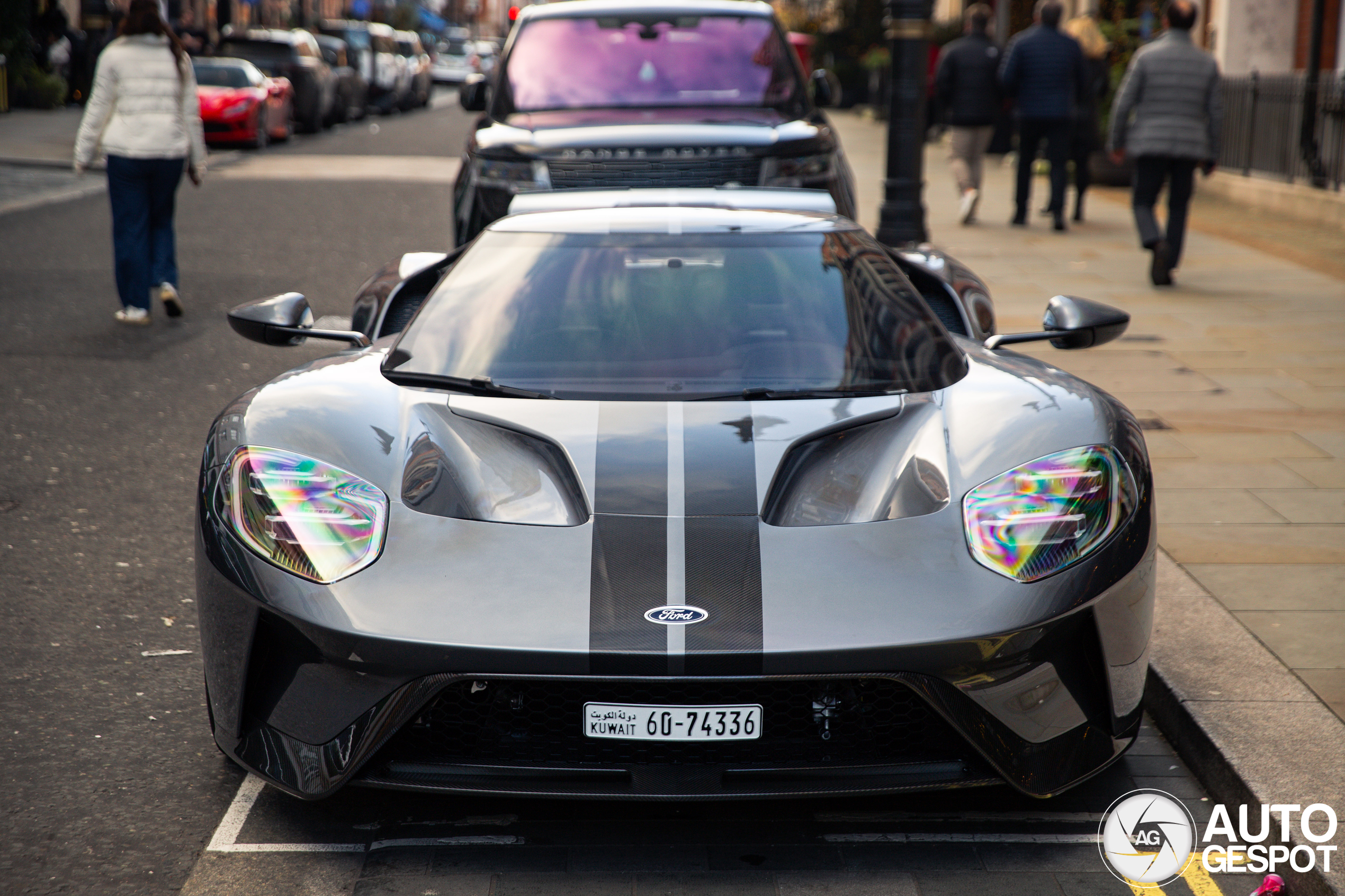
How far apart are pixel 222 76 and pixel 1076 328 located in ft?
67.7

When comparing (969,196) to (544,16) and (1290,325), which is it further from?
(544,16)

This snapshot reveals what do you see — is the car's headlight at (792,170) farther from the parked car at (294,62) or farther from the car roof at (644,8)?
the parked car at (294,62)

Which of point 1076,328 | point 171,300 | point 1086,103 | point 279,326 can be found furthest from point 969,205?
point 279,326

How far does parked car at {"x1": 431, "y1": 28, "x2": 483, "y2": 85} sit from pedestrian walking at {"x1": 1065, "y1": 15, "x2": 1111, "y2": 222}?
39.7m

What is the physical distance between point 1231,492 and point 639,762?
3503 mm

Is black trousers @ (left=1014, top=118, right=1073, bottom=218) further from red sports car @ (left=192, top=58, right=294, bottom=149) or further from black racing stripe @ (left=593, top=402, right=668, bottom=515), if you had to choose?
red sports car @ (left=192, top=58, right=294, bottom=149)

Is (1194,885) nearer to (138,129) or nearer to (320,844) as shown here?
(320,844)

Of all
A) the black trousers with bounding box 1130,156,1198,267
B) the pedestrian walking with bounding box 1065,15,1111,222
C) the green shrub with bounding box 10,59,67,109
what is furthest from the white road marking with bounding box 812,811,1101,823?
the green shrub with bounding box 10,59,67,109

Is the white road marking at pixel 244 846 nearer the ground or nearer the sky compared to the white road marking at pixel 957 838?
nearer the sky

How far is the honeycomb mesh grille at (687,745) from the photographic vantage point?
283 centimetres

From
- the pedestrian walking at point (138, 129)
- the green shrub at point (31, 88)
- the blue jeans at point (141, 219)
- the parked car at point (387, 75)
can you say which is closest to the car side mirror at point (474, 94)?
the pedestrian walking at point (138, 129)

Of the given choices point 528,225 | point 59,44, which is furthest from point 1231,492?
point 59,44

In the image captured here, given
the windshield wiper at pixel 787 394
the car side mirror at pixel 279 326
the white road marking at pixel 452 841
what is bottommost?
A: the white road marking at pixel 452 841

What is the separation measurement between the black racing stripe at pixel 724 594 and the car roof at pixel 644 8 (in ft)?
20.8
